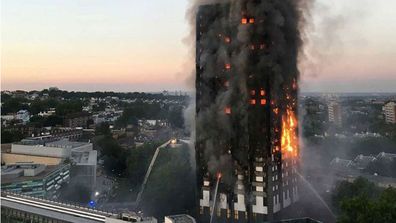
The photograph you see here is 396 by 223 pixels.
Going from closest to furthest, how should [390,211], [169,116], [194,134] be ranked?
[390,211]
[194,134]
[169,116]

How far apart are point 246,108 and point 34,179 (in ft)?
81.2

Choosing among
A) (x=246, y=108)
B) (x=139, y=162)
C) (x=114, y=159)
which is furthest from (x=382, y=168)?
(x=114, y=159)

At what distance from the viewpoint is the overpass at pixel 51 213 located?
94.2 feet

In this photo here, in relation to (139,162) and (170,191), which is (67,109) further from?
(170,191)

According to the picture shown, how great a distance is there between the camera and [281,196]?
36438 millimetres

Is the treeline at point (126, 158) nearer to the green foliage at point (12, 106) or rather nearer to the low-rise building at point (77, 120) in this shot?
the low-rise building at point (77, 120)

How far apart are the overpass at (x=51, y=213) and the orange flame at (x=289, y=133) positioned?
14447 millimetres

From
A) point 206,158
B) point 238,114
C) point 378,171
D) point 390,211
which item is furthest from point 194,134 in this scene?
point 378,171

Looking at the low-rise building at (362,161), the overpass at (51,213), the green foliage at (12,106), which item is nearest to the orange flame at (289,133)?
the overpass at (51,213)

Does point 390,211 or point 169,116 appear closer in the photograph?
point 390,211

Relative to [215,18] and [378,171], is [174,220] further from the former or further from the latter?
[378,171]

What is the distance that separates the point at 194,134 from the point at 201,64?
22.9 ft

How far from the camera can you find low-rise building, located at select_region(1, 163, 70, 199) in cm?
4547

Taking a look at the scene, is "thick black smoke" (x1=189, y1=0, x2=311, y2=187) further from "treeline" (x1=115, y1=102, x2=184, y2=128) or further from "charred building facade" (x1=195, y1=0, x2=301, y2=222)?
"treeline" (x1=115, y1=102, x2=184, y2=128)
